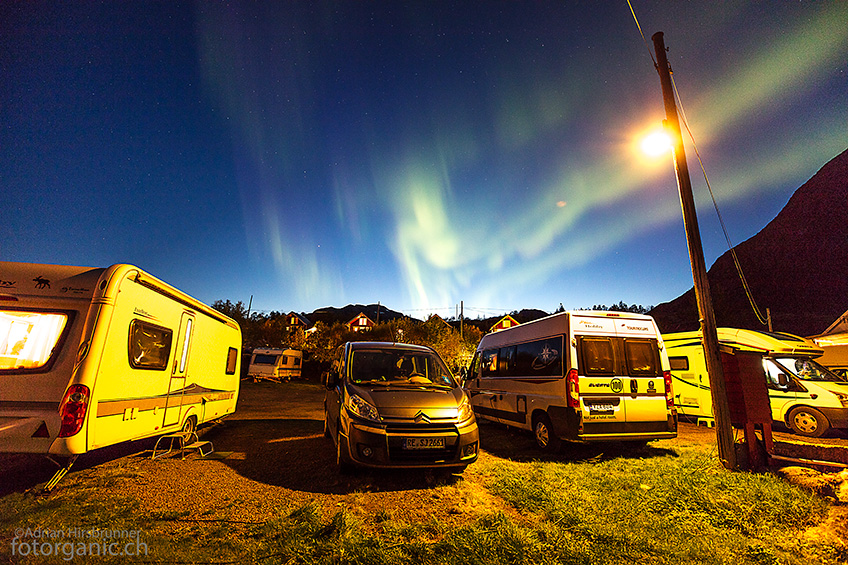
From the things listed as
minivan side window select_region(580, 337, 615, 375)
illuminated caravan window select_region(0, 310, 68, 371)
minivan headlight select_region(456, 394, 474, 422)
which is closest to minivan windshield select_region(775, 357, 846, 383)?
minivan side window select_region(580, 337, 615, 375)

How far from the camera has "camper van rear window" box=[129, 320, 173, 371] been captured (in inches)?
203

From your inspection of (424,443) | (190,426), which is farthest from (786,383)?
(190,426)

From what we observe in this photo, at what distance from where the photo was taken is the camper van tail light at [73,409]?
4.22 m

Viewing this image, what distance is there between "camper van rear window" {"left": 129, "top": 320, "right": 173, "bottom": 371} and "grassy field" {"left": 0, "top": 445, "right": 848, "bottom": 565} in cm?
161

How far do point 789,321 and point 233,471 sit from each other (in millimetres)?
81979

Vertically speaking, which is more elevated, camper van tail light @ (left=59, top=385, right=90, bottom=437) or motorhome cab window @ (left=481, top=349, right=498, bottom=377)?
motorhome cab window @ (left=481, top=349, right=498, bottom=377)

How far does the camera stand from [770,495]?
14.2ft

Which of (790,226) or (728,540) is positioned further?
(790,226)

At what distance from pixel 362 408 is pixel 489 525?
7.28 feet

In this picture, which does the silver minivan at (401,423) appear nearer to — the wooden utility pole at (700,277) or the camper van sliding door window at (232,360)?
the wooden utility pole at (700,277)

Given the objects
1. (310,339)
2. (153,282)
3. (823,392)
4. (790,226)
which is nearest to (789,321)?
(790,226)

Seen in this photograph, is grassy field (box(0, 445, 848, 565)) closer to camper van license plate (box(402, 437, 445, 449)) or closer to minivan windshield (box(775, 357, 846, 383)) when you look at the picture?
camper van license plate (box(402, 437, 445, 449))

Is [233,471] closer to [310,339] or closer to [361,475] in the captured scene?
[361,475]

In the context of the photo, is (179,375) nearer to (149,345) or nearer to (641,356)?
(149,345)
